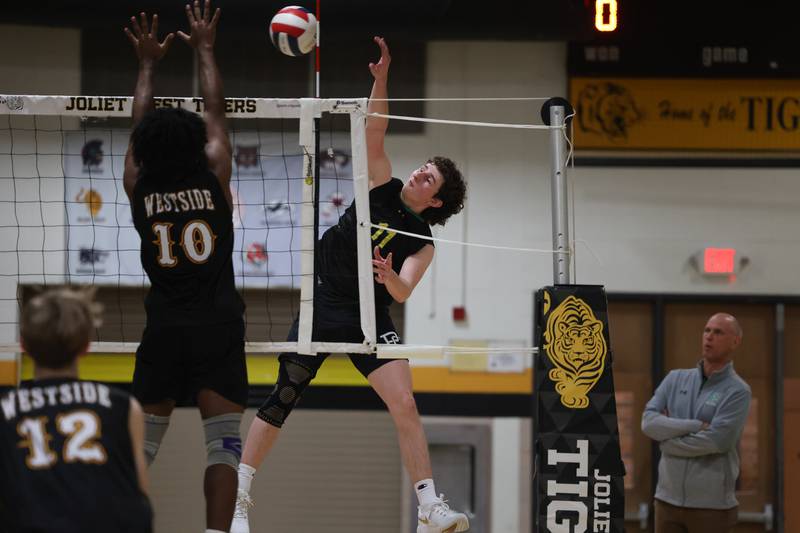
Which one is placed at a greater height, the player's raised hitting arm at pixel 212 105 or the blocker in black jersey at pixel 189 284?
the player's raised hitting arm at pixel 212 105

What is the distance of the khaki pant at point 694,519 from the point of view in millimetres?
7594

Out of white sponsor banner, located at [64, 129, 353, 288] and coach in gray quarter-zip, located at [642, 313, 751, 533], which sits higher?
white sponsor banner, located at [64, 129, 353, 288]

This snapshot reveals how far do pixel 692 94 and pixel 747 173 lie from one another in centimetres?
94

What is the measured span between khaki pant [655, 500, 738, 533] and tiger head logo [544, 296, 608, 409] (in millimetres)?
2457

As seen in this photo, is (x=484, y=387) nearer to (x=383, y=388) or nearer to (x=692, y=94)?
(x=692, y=94)

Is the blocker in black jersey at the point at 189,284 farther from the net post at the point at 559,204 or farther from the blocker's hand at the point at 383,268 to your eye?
the net post at the point at 559,204

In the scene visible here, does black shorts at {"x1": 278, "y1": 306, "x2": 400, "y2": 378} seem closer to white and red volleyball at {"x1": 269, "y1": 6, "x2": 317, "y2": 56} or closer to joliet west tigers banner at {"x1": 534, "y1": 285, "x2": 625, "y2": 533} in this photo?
joliet west tigers banner at {"x1": 534, "y1": 285, "x2": 625, "y2": 533}

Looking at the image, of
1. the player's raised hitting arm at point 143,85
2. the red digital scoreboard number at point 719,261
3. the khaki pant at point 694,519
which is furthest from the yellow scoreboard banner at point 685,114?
the player's raised hitting arm at point 143,85

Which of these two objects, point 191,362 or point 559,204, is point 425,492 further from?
point 559,204

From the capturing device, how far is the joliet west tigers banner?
5.57 meters

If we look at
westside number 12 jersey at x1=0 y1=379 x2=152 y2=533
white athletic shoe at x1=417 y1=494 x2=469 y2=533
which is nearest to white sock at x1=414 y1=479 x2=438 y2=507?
white athletic shoe at x1=417 y1=494 x2=469 y2=533

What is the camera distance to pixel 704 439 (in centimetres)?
748

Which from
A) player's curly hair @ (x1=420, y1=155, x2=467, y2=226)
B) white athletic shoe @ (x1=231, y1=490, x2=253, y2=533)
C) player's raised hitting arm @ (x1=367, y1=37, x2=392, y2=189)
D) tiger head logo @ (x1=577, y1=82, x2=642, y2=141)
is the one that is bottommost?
white athletic shoe @ (x1=231, y1=490, x2=253, y2=533)

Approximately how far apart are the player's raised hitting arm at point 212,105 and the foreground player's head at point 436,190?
49.5 inches
